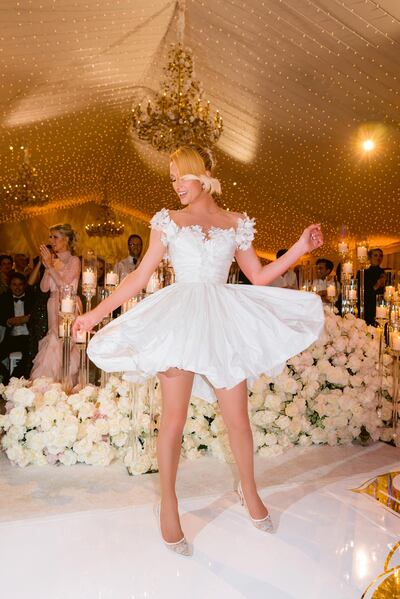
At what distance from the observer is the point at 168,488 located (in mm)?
2203

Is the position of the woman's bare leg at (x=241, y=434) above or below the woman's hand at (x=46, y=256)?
below

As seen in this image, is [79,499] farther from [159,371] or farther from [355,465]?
[355,465]

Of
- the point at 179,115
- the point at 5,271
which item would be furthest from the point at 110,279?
the point at 5,271

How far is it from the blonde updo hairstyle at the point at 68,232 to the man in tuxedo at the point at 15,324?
1502 millimetres

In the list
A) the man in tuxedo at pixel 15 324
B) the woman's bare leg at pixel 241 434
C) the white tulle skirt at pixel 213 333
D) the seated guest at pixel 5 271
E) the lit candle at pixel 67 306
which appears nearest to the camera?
the white tulle skirt at pixel 213 333

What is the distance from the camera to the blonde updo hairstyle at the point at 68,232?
191 inches

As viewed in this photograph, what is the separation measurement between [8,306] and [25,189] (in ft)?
10.8

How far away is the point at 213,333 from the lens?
7.02 feet

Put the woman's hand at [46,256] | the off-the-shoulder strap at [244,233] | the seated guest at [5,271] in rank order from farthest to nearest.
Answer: the seated guest at [5,271], the woman's hand at [46,256], the off-the-shoulder strap at [244,233]

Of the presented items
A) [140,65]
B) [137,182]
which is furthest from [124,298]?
[137,182]

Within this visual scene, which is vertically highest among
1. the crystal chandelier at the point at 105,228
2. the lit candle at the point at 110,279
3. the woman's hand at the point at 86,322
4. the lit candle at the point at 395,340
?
the crystal chandelier at the point at 105,228

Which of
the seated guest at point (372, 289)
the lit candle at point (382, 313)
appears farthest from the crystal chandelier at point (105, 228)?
the lit candle at point (382, 313)

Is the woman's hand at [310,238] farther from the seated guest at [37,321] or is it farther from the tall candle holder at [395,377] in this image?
the seated guest at [37,321]

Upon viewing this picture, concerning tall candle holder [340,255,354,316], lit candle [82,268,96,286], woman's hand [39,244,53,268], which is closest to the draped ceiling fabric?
tall candle holder [340,255,354,316]
